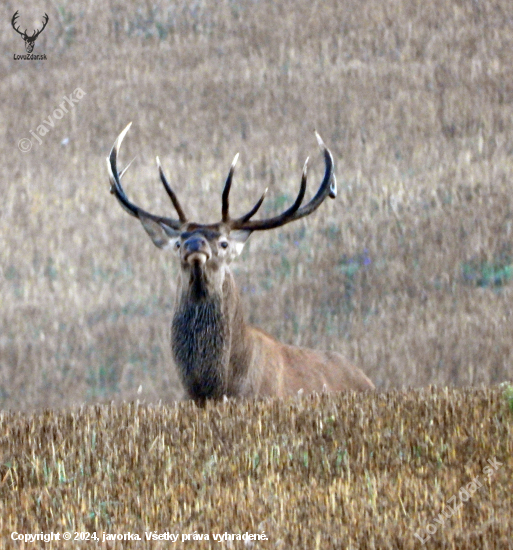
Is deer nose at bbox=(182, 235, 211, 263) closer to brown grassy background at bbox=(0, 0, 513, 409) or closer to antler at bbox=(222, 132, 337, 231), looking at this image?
antler at bbox=(222, 132, 337, 231)

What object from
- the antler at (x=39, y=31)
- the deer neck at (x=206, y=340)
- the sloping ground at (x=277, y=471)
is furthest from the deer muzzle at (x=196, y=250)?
the antler at (x=39, y=31)

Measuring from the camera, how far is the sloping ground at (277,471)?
16.7ft

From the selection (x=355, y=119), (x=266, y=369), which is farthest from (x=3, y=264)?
(x=266, y=369)

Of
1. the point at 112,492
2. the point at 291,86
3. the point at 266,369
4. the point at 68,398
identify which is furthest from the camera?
the point at 291,86

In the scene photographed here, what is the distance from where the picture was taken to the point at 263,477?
6.12 meters

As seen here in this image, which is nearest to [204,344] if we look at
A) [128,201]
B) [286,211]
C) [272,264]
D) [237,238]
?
[237,238]

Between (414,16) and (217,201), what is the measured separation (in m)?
7.04

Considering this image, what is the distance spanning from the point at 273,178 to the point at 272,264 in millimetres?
2177

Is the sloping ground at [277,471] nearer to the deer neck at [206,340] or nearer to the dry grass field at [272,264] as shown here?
the dry grass field at [272,264]

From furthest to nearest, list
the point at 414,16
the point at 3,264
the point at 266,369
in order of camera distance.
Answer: the point at 414,16 → the point at 3,264 → the point at 266,369

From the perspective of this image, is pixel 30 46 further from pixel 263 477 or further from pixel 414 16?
pixel 263 477

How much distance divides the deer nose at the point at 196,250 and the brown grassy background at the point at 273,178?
2.89 meters

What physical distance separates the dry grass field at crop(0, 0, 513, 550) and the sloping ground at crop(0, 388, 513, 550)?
0.02 meters

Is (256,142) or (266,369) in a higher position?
(256,142)
